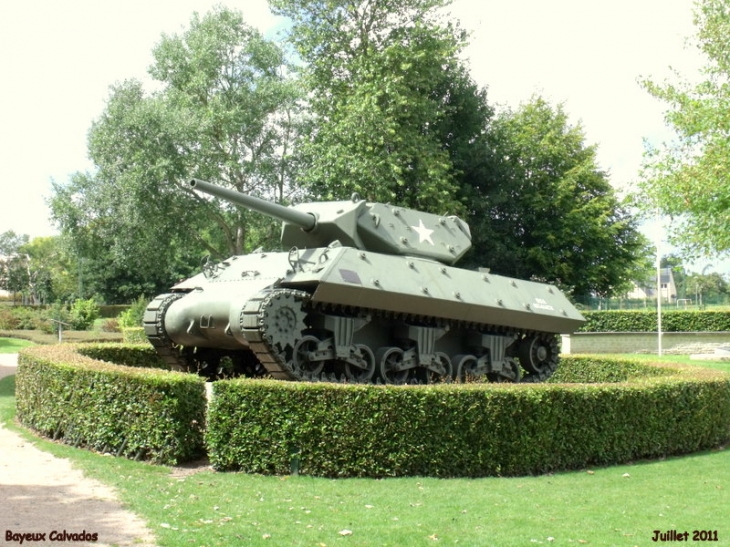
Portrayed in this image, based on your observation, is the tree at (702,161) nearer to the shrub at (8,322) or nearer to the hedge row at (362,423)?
the hedge row at (362,423)

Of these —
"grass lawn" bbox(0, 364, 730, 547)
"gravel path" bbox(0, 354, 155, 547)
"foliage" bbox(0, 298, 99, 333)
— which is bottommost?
"grass lawn" bbox(0, 364, 730, 547)

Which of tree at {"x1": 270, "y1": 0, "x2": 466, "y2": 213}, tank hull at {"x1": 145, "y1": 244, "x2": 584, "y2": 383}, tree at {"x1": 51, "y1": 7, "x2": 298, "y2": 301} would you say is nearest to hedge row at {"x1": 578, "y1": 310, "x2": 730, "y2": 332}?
tree at {"x1": 270, "y1": 0, "x2": 466, "y2": 213}

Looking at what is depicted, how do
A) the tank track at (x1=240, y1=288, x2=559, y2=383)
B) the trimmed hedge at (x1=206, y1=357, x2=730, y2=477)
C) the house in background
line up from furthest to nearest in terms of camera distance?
1. the house in background
2. the tank track at (x1=240, y1=288, x2=559, y2=383)
3. the trimmed hedge at (x1=206, y1=357, x2=730, y2=477)

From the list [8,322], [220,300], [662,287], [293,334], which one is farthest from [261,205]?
[662,287]

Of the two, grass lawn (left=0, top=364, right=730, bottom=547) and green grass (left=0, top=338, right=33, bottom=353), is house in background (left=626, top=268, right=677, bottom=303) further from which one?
grass lawn (left=0, top=364, right=730, bottom=547)

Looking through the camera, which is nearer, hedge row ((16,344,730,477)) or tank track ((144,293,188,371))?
hedge row ((16,344,730,477))

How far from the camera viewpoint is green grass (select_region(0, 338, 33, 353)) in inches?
1258

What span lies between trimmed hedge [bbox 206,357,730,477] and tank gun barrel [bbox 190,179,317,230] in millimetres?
4399

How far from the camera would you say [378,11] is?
1345 inches

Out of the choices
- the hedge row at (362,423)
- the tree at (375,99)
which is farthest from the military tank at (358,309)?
the tree at (375,99)

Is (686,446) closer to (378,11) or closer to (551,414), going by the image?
(551,414)

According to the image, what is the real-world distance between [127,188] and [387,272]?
2131 centimetres

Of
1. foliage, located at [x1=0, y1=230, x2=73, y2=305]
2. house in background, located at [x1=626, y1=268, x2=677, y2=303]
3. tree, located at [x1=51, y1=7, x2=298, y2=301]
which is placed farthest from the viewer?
foliage, located at [x1=0, y1=230, x2=73, y2=305]

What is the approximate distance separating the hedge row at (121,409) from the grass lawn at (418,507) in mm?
416
